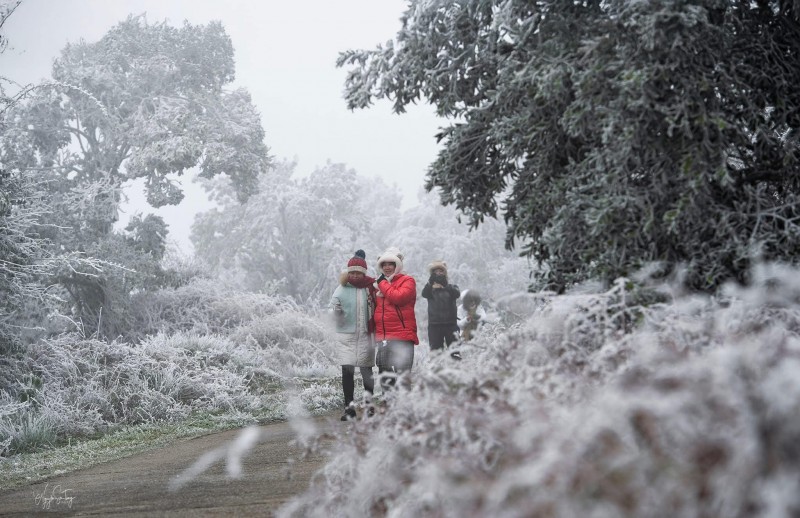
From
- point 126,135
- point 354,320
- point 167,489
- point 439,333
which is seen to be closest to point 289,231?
point 126,135

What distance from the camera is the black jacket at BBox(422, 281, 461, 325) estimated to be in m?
11.3

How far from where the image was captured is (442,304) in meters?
11.3

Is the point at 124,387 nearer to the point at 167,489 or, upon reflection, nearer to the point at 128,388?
the point at 128,388

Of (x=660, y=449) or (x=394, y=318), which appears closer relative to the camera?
(x=660, y=449)

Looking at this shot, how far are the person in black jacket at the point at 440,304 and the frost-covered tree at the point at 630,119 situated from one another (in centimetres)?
418

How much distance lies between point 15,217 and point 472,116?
7.76 meters

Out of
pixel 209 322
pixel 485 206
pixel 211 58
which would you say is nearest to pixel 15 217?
pixel 485 206

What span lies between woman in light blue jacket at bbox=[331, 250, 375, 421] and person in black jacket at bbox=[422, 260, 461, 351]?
181 cm

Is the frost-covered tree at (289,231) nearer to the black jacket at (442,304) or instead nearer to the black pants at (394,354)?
the black jacket at (442,304)

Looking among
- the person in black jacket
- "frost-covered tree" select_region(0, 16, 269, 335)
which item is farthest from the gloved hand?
"frost-covered tree" select_region(0, 16, 269, 335)

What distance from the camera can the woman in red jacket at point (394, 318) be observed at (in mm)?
9047

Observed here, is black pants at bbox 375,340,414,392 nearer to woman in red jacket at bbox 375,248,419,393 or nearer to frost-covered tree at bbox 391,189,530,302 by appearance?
woman in red jacket at bbox 375,248,419,393

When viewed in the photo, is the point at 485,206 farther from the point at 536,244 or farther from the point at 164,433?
the point at 164,433

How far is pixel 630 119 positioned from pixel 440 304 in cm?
640
